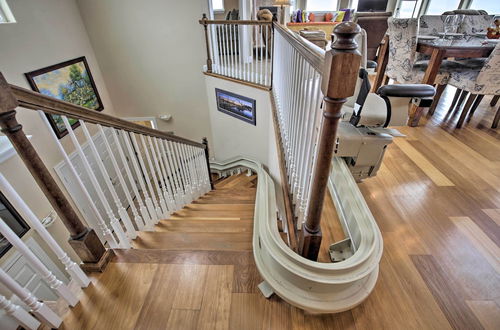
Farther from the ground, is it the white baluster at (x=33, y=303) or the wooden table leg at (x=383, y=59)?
the wooden table leg at (x=383, y=59)

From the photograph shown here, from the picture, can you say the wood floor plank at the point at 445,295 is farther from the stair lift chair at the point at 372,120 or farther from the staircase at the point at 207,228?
the staircase at the point at 207,228

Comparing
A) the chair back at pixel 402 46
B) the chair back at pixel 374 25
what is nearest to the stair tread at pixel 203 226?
the chair back at pixel 402 46

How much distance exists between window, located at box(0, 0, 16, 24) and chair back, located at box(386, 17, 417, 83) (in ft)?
16.2

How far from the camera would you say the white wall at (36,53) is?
2.75 meters

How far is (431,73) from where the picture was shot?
8.42ft

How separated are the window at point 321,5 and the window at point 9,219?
8804 mm

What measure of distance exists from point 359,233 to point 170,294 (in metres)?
1.00

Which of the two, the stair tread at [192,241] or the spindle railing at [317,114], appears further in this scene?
the stair tread at [192,241]

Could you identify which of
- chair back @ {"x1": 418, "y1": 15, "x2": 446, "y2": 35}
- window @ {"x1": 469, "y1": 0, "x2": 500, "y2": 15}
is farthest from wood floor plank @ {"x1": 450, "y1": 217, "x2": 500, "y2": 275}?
window @ {"x1": 469, "y1": 0, "x2": 500, "y2": 15}

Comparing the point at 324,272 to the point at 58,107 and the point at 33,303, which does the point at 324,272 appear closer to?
the point at 33,303

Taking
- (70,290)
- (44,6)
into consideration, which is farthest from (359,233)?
(44,6)

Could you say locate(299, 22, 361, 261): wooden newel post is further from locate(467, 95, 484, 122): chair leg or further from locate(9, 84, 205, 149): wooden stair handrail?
locate(467, 95, 484, 122): chair leg

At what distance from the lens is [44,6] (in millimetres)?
3588

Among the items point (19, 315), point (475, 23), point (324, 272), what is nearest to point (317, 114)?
point (324, 272)
